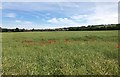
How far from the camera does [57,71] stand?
11680mm

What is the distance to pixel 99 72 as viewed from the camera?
11.1 m

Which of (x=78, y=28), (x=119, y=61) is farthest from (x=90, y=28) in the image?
(x=119, y=61)

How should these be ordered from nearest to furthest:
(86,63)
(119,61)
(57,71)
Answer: (57,71), (86,63), (119,61)

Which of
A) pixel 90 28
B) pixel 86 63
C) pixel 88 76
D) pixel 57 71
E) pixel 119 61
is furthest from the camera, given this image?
pixel 90 28

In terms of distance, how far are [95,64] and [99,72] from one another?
6.17 feet

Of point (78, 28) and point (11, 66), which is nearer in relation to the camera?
point (11, 66)

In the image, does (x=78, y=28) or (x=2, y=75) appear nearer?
(x=2, y=75)

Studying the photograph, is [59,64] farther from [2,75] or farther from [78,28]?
[78,28]

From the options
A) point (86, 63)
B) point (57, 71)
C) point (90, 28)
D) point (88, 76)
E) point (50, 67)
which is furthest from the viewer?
point (90, 28)

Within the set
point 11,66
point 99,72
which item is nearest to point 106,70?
point 99,72

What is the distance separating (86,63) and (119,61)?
9.09 ft

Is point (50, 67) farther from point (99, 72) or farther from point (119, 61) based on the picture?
point (119, 61)

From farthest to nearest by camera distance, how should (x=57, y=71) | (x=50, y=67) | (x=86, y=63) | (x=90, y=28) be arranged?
(x=90, y=28)
(x=86, y=63)
(x=50, y=67)
(x=57, y=71)

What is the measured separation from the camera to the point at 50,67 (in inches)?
491
